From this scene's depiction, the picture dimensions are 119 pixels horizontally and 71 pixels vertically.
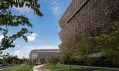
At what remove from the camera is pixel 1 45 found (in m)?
6.09

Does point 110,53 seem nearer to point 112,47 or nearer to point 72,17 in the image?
point 112,47

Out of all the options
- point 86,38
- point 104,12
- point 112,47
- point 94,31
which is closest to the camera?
point 112,47

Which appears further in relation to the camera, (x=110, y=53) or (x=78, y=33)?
(x=78, y=33)

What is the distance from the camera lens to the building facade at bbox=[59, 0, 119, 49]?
5466 cm

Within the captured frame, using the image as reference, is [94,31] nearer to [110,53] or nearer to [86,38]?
[86,38]

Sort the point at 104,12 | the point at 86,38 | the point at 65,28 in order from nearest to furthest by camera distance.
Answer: the point at 104,12, the point at 86,38, the point at 65,28

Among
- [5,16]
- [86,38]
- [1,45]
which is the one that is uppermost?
[86,38]

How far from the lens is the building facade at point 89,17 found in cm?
5466

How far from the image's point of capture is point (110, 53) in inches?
685

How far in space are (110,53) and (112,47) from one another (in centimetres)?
49

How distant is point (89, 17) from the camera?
68.4 meters

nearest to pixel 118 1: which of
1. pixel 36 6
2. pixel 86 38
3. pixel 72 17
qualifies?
pixel 86 38

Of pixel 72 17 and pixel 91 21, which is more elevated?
pixel 72 17

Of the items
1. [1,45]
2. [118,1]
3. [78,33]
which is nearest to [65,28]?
[78,33]
